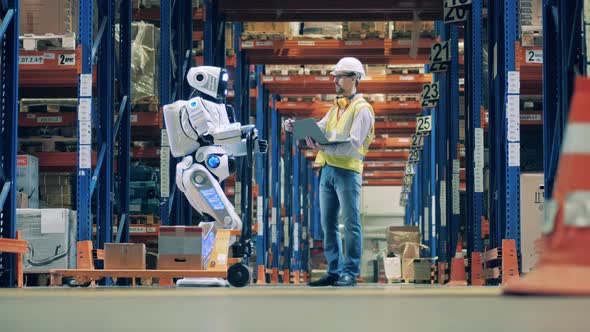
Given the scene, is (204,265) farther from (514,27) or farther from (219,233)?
(514,27)

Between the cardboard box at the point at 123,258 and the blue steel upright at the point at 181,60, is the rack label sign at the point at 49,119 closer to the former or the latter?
the blue steel upright at the point at 181,60

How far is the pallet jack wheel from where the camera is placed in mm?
8125

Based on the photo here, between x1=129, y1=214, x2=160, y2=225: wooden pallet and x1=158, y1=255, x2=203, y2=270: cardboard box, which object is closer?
x1=158, y1=255, x2=203, y2=270: cardboard box

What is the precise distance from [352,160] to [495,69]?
2.44 meters

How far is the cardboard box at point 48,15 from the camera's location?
11844 millimetres

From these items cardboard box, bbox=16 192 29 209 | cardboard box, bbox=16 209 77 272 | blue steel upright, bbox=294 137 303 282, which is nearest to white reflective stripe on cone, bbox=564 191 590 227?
cardboard box, bbox=16 209 77 272

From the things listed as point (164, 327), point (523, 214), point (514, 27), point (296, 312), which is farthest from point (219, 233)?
point (164, 327)

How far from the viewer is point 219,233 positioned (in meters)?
8.73

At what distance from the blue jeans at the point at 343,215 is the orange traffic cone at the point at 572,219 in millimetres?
5203

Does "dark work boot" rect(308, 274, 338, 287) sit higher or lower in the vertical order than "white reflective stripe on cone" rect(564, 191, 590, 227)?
lower

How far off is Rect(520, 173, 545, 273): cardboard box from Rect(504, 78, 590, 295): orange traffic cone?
340 inches

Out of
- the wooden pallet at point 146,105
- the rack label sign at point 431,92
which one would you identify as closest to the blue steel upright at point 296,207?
the rack label sign at point 431,92

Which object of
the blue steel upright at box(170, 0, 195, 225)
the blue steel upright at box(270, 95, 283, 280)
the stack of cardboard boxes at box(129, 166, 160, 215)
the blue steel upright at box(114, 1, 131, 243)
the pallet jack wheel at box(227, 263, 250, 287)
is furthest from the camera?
the blue steel upright at box(270, 95, 283, 280)

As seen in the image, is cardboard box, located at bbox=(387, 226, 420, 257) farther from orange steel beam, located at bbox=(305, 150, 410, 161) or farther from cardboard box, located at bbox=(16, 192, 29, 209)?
cardboard box, located at bbox=(16, 192, 29, 209)
